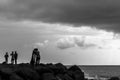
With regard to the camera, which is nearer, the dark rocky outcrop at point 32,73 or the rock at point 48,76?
the dark rocky outcrop at point 32,73

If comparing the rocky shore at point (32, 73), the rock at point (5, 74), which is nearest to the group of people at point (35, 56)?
the rocky shore at point (32, 73)

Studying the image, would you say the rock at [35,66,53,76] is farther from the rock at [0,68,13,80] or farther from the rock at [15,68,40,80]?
the rock at [0,68,13,80]

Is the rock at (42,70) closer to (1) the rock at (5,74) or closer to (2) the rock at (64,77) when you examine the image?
(2) the rock at (64,77)

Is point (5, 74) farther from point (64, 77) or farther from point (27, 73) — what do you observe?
point (64, 77)

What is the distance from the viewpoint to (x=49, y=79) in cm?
3700

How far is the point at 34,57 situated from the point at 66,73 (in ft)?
18.5

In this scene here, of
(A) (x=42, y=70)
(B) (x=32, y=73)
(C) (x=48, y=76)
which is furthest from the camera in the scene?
(A) (x=42, y=70)

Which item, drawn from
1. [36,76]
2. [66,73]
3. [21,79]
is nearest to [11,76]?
[21,79]

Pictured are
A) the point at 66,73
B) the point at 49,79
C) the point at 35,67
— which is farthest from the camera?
the point at 66,73

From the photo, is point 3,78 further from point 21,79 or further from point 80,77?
point 80,77

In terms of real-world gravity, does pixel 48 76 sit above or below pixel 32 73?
below

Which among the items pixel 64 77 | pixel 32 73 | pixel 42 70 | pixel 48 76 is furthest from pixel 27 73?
pixel 64 77

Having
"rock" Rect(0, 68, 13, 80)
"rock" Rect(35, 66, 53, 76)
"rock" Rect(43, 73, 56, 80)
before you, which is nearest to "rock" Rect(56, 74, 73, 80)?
"rock" Rect(35, 66, 53, 76)

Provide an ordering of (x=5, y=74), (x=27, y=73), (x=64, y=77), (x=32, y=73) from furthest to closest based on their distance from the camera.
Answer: (x=64, y=77) → (x=32, y=73) → (x=27, y=73) → (x=5, y=74)
